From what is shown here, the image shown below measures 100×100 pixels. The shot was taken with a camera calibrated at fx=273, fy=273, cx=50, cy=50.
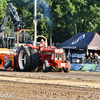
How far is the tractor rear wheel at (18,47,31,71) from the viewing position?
16.7 meters

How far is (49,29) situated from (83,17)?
642 centimetres

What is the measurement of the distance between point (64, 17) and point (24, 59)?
29055 millimetres

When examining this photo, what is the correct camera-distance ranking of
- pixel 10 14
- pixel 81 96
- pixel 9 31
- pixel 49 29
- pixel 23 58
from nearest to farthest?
pixel 81 96, pixel 23 58, pixel 10 14, pixel 9 31, pixel 49 29

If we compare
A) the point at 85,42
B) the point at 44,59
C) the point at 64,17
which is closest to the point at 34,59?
the point at 44,59

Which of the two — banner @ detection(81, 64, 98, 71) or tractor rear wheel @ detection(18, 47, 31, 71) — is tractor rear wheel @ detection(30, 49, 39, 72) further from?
banner @ detection(81, 64, 98, 71)

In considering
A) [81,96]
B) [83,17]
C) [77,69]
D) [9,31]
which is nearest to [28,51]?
[77,69]

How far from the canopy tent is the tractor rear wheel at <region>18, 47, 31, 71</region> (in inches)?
328

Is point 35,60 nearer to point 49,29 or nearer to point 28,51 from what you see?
point 28,51

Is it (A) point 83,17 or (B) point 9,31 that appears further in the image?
(A) point 83,17

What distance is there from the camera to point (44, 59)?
55.8 ft

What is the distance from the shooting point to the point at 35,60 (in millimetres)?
16562

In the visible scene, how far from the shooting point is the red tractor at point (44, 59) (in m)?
16.3

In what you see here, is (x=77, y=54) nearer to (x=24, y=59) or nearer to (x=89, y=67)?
(x=89, y=67)

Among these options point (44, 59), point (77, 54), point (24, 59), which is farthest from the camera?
point (77, 54)
